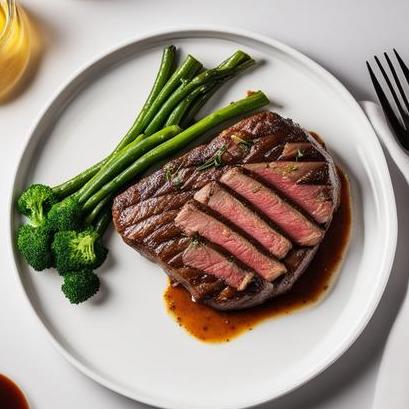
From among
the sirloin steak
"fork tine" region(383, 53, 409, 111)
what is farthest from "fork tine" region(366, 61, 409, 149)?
the sirloin steak

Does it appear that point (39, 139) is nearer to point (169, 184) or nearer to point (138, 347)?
point (169, 184)

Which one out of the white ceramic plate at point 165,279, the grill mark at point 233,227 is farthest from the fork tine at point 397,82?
the grill mark at point 233,227

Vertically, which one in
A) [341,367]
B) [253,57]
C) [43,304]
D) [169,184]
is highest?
[253,57]

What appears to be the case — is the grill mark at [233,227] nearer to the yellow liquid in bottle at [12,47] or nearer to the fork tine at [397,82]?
the fork tine at [397,82]

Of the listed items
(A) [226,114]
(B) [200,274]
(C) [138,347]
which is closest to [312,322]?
(B) [200,274]

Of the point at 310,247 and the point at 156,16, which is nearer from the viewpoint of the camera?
the point at 310,247

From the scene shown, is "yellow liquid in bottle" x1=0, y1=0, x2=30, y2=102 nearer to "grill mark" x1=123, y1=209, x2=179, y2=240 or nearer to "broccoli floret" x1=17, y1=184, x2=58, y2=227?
"broccoli floret" x1=17, y1=184, x2=58, y2=227
